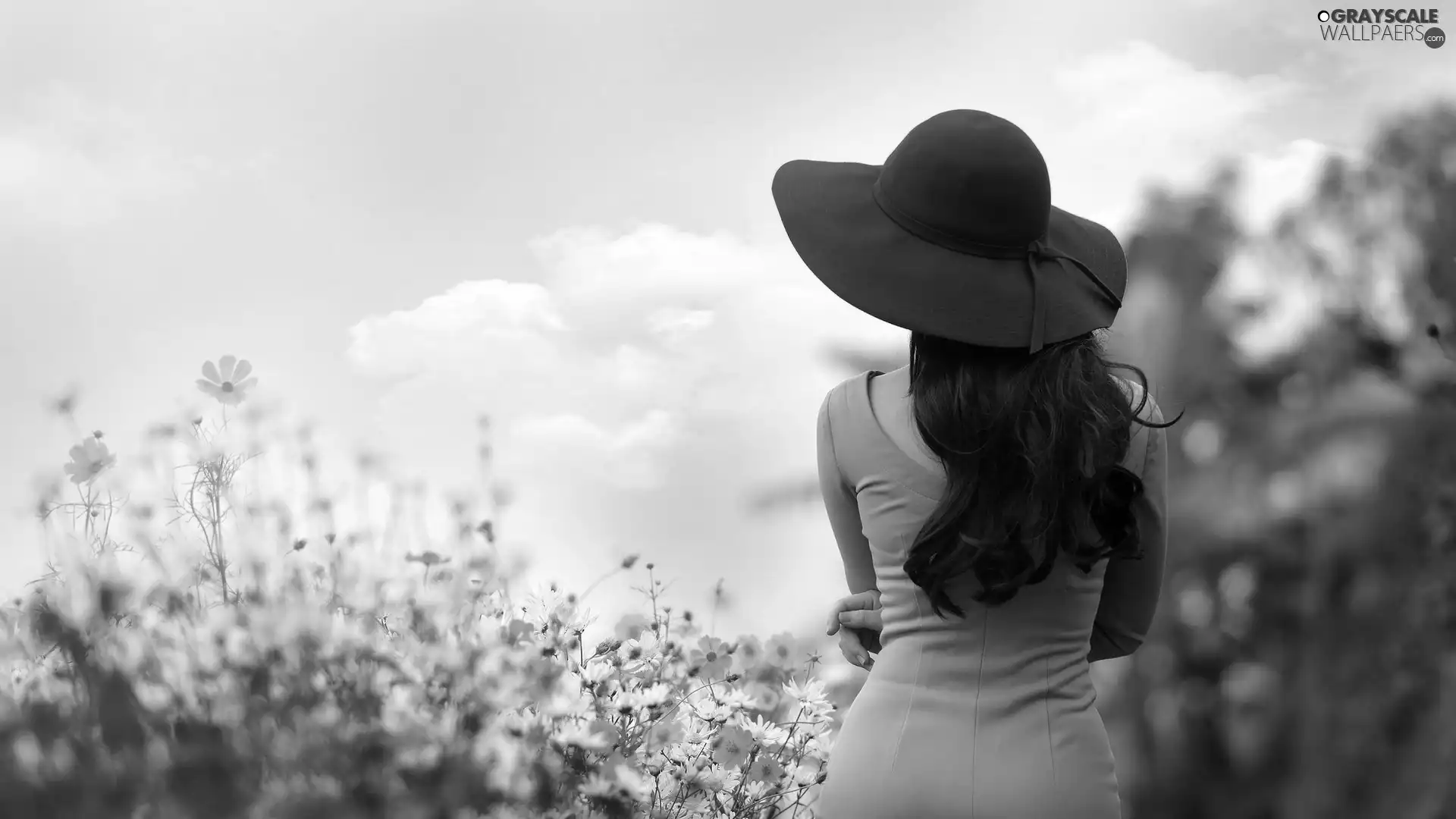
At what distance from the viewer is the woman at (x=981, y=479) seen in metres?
1.30

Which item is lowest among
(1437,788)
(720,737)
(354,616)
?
(1437,788)

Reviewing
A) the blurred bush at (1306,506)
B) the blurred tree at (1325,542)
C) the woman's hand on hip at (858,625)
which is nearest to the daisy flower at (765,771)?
the woman's hand on hip at (858,625)

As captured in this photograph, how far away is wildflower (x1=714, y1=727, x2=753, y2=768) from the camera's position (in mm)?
2227

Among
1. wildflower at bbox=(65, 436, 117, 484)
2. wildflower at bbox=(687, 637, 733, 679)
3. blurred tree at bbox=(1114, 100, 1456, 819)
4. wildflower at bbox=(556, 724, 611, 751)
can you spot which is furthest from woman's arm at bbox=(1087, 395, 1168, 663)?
blurred tree at bbox=(1114, 100, 1456, 819)

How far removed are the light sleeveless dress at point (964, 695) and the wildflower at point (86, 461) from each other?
1352 mm

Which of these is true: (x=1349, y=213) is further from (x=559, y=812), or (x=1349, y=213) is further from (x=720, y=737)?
(x=559, y=812)

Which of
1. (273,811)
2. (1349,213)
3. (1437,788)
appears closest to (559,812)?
(273,811)

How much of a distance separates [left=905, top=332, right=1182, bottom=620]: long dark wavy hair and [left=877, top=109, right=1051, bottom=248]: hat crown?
0.52 feet

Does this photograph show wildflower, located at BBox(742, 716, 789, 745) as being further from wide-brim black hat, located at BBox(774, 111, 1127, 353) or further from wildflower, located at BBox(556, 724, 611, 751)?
wide-brim black hat, located at BBox(774, 111, 1127, 353)

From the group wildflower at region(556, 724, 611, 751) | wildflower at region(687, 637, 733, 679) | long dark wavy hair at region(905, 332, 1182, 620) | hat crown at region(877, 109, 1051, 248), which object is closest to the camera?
long dark wavy hair at region(905, 332, 1182, 620)

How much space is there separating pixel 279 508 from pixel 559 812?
0.77m

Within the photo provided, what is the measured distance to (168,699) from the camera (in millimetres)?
1448

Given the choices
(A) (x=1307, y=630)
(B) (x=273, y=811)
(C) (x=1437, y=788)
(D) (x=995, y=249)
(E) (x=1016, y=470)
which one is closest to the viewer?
(B) (x=273, y=811)

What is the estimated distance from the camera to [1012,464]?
130 cm
